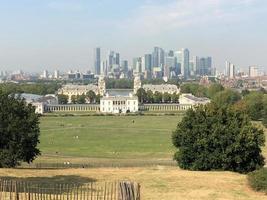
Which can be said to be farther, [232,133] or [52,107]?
[52,107]

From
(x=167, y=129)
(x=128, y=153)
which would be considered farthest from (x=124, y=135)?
(x=128, y=153)

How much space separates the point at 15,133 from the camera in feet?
118

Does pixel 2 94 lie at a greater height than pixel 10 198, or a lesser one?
greater

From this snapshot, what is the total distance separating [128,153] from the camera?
5953 centimetres

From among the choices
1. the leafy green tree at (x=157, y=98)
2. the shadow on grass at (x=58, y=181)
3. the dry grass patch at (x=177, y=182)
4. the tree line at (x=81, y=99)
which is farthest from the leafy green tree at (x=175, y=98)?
the shadow on grass at (x=58, y=181)

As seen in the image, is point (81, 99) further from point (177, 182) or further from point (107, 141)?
point (177, 182)

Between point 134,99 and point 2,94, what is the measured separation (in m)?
116

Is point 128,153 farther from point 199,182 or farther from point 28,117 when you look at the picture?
point 199,182

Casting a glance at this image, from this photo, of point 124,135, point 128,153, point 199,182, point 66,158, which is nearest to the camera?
point 199,182

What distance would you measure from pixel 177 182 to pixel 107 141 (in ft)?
148

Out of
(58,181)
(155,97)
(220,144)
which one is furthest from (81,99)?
(58,181)

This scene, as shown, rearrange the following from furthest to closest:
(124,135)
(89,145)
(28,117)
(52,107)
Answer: (52,107), (124,135), (89,145), (28,117)

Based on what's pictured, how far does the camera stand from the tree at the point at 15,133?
3547 centimetres

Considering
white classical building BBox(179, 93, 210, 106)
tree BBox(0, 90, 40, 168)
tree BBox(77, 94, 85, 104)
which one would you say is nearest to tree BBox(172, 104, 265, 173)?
tree BBox(0, 90, 40, 168)
